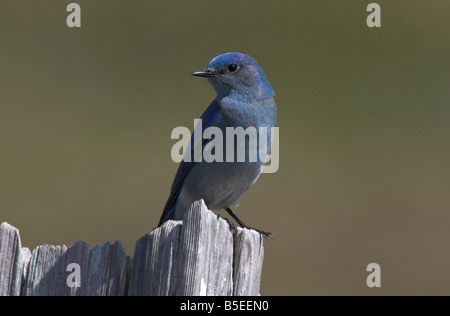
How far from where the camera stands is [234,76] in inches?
229

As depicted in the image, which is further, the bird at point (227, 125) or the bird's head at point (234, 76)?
the bird's head at point (234, 76)

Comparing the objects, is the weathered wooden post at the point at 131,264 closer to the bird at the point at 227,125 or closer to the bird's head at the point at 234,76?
the bird at the point at 227,125

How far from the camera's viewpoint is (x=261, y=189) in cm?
954

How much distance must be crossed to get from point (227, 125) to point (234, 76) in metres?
0.53

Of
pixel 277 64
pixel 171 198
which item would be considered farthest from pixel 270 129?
pixel 277 64

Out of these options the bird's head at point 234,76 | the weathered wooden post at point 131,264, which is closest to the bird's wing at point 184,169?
the bird's head at point 234,76

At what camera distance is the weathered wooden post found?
3.04 meters

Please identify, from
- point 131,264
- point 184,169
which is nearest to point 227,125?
Answer: point 184,169

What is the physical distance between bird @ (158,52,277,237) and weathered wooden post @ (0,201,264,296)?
2.23 metres

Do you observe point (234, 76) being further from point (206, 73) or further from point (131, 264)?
point (131, 264)

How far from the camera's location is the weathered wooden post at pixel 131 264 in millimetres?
3039

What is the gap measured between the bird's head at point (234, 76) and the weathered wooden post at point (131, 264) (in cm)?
276

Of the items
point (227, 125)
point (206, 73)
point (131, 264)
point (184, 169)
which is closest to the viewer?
point (131, 264)
